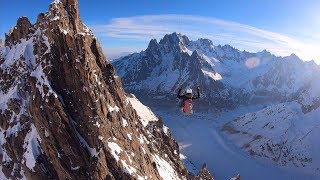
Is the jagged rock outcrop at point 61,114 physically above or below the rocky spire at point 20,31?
below

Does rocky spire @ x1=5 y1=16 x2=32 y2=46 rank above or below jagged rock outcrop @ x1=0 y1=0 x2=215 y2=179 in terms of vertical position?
above

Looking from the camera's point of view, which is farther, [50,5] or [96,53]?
[96,53]

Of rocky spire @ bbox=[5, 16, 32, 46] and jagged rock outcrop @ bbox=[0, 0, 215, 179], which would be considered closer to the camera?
jagged rock outcrop @ bbox=[0, 0, 215, 179]

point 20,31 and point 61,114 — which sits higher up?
point 20,31

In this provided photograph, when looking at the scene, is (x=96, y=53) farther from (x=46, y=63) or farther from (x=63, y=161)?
(x=63, y=161)

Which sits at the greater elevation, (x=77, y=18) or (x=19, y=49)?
(x=77, y=18)

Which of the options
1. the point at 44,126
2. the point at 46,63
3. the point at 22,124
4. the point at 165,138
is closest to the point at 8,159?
the point at 22,124

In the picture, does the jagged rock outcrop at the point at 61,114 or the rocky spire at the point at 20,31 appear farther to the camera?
the rocky spire at the point at 20,31

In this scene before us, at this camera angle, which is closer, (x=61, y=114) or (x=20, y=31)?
(x=61, y=114)
